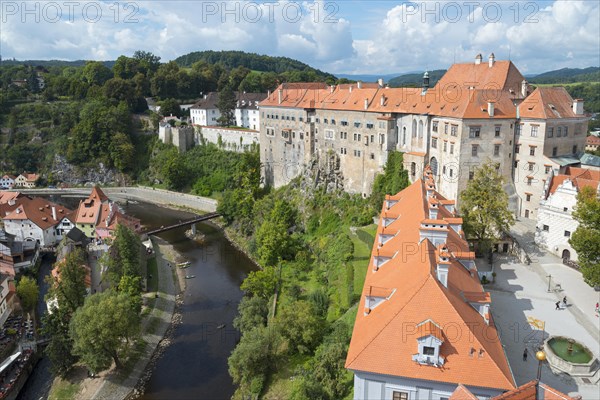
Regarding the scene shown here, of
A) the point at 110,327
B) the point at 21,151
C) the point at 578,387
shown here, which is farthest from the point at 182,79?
the point at 578,387

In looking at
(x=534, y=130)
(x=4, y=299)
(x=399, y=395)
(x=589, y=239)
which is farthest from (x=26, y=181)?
(x=589, y=239)

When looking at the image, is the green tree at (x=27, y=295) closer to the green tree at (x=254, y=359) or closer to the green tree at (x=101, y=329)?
the green tree at (x=101, y=329)

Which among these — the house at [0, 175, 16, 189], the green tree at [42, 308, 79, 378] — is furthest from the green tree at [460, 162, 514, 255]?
the house at [0, 175, 16, 189]

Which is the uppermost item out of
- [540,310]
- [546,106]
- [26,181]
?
[546,106]

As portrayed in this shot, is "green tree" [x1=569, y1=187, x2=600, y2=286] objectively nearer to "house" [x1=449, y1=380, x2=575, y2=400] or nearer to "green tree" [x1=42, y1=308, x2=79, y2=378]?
"house" [x1=449, y1=380, x2=575, y2=400]

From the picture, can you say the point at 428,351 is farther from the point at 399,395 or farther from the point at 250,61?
the point at 250,61

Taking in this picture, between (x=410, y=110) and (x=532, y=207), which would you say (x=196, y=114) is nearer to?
(x=410, y=110)
